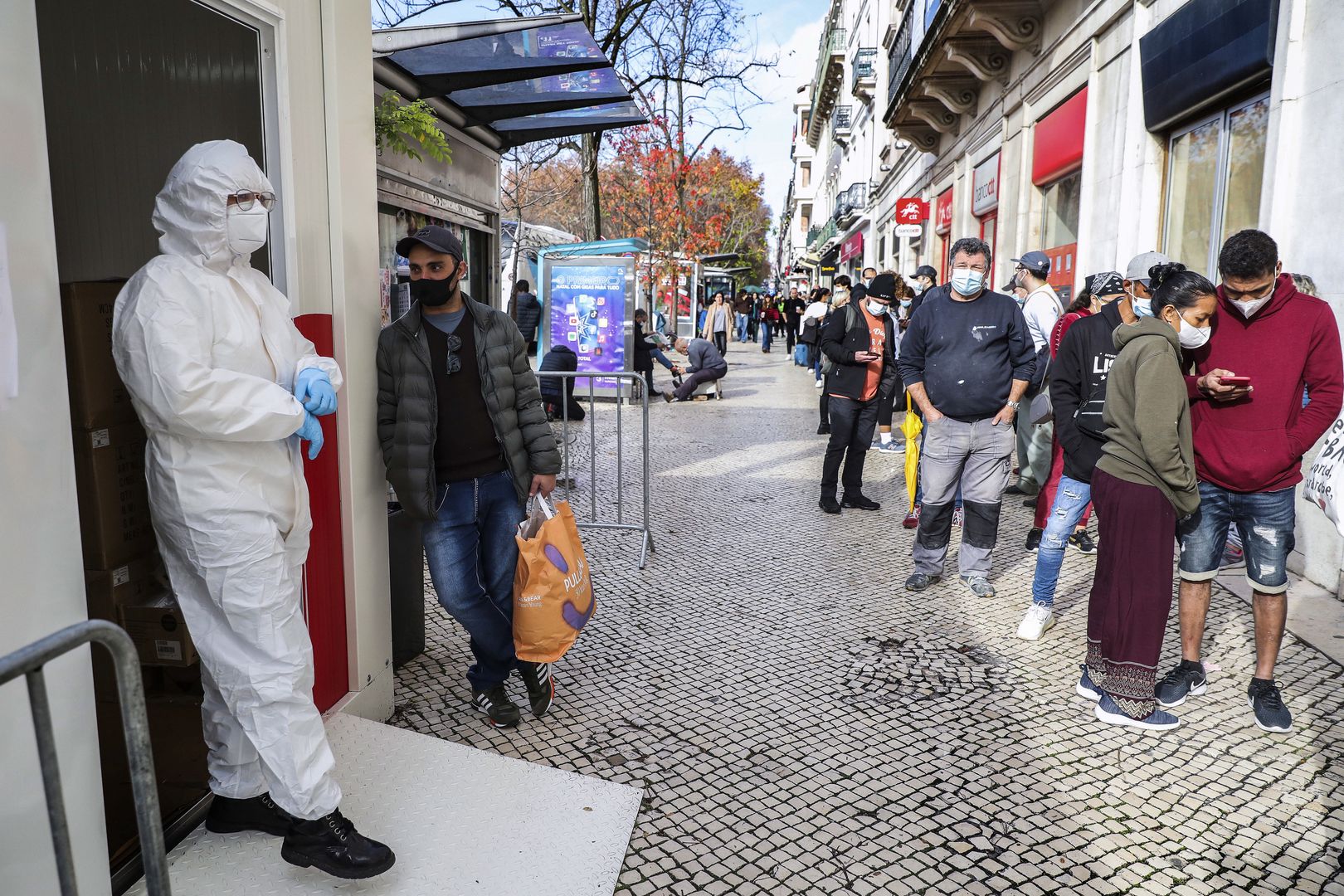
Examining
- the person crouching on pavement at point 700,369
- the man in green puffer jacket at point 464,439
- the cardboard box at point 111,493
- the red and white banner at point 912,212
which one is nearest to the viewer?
the cardboard box at point 111,493

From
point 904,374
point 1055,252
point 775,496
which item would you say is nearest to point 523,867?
point 904,374

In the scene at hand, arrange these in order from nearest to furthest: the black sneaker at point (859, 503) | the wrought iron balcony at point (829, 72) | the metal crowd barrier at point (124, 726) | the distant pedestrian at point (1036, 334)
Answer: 1. the metal crowd barrier at point (124, 726)
2. the distant pedestrian at point (1036, 334)
3. the black sneaker at point (859, 503)
4. the wrought iron balcony at point (829, 72)

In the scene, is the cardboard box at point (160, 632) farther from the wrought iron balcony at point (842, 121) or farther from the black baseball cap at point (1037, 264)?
the wrought iron balcony at point (842, 121)

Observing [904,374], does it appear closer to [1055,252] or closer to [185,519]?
[185,519]

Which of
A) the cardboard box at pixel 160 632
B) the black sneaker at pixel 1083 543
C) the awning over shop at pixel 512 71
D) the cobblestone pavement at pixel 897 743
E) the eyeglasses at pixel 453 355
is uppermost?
the awning over shop at pixel 512 71

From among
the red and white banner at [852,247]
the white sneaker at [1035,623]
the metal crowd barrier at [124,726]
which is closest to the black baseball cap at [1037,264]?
the white sneaker at [1035,623]

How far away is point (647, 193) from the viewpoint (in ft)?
95.8

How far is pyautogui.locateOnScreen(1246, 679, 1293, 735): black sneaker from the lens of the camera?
375 centimetres

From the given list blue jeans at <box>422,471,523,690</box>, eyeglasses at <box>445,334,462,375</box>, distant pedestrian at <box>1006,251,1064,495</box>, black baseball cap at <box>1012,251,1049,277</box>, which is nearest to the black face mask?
eyeglasses at <box>445,334,462,375</box>

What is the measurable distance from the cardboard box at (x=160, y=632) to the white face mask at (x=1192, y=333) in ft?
12.3

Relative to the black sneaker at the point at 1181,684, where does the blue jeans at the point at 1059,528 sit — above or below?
above

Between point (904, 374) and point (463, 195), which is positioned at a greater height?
point (463, 195)

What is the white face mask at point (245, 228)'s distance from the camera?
250 cm

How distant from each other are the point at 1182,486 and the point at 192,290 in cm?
349
